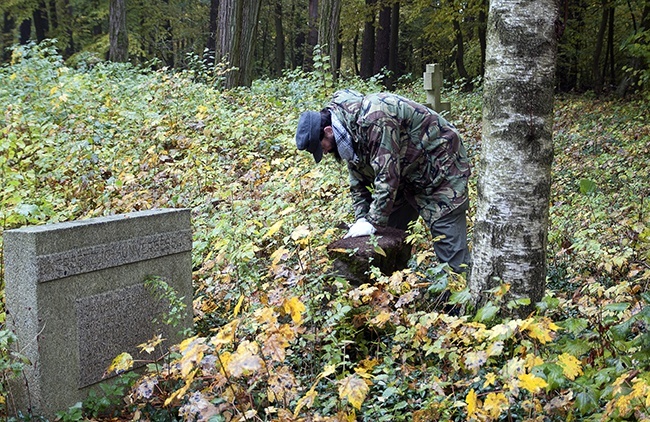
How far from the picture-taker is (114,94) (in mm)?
11625

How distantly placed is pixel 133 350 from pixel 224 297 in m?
0.97

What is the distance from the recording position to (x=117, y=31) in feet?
57.3

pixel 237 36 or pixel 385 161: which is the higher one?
pixel 237 36

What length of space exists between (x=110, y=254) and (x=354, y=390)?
2056 mm

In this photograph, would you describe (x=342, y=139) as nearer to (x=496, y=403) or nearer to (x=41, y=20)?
(x=496, y=403)

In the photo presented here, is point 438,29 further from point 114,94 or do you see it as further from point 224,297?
point 224,297

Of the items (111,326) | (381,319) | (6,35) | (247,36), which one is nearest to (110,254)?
(111,326)

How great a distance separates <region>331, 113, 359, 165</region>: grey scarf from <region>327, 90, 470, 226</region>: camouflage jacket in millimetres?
34

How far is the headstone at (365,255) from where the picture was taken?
436 cm

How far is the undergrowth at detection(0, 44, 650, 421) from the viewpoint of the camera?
2965 mm

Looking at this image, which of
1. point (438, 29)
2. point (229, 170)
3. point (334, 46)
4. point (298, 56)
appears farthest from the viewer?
point (298, 56)

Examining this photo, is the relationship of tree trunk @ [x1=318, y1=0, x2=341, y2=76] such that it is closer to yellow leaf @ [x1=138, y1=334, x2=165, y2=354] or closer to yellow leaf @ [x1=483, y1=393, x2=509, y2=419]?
yellow leaf @ [x1=138, y1=334, x2=165, y2=354]

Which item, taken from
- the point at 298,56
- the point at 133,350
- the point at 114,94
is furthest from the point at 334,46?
the point at 298,56

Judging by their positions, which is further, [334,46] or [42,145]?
[334,46]
